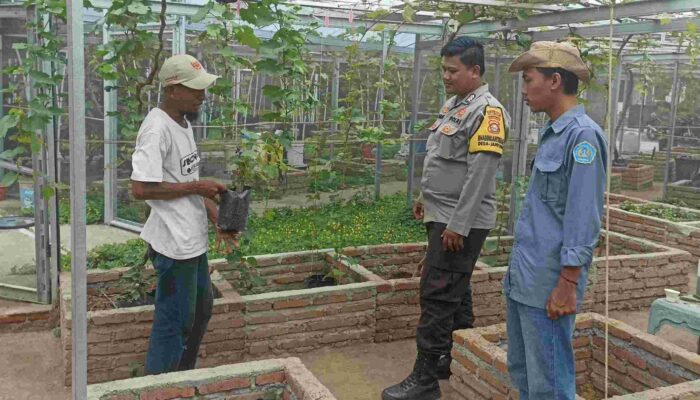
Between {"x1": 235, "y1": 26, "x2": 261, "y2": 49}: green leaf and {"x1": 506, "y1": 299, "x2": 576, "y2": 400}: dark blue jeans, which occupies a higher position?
{"x1": 235, "y1": 26, "x2": 261, "y2": 49}: green leaf

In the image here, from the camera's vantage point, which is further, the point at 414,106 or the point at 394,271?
the point at 414,106

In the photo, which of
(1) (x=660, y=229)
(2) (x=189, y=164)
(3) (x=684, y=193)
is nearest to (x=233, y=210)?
(2) (x=189, y=164)

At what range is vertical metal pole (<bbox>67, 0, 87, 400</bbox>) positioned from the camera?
1844mm

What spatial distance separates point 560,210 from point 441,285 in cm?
117

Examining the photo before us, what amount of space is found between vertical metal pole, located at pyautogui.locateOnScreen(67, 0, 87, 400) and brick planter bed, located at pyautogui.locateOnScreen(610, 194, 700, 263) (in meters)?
6.82

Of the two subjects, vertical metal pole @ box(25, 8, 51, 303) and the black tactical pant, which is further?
vertical metal pole @ box(25, 8, 51, 303)

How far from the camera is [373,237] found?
23.2 ft

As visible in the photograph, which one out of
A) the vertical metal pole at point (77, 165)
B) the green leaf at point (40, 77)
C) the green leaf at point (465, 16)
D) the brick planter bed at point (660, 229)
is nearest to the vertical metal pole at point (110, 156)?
the green leaf at point (40, 77)

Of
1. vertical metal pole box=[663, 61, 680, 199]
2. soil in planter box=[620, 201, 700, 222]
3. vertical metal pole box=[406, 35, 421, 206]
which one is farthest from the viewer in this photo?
vertical metal pole box=[663, 61, 680, 199]

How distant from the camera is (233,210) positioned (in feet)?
12.0

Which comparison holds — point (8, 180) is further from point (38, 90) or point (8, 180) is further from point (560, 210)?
point (560, 210)

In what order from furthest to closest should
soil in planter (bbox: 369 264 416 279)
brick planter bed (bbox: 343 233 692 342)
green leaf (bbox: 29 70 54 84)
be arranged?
soil in planter (bbox: 369 264 416 279), brick planter bed (bbox: 343 233 692 342), green leaf (bbox: 29 70 54 84)

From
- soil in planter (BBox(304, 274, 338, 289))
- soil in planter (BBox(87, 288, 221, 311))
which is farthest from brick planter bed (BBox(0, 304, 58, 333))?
soil in planter (BBox(304, 274, 338, 289))

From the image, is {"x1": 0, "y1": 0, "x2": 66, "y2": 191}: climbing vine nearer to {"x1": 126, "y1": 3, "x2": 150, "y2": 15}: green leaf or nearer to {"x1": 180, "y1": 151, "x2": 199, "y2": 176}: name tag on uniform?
{"x1": 126, "y1": 3, "x2": 150, "y2": 15}: green leaf
